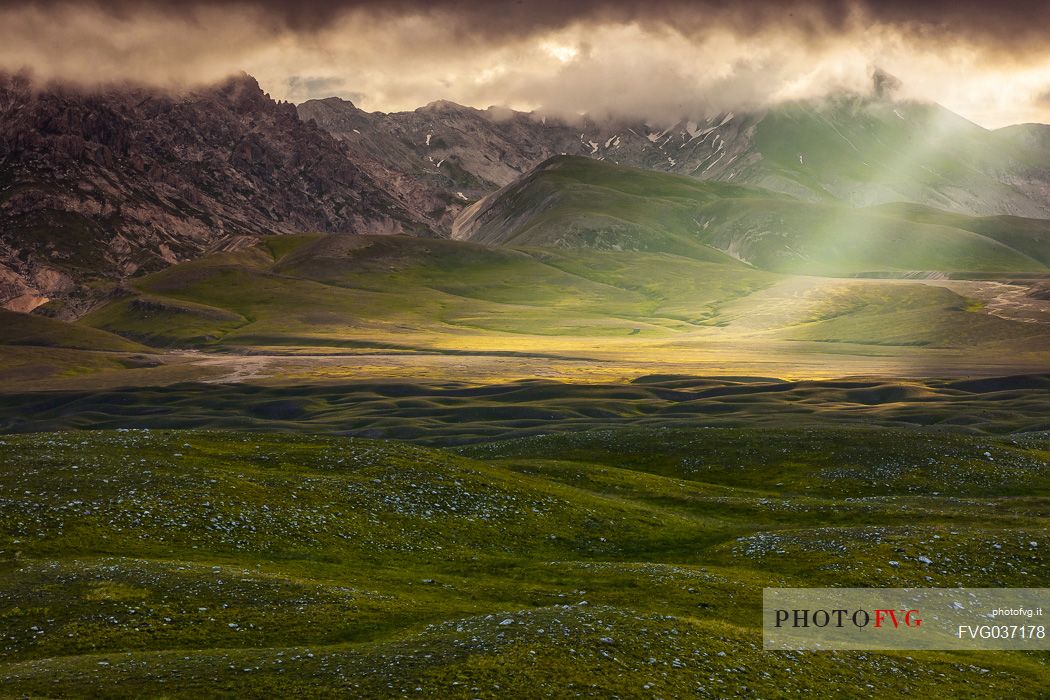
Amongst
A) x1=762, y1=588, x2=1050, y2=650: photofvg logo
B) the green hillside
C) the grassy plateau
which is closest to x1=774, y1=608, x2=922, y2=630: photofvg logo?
x1=762, y1=588, x2=1050, y2=650: photofvg logo

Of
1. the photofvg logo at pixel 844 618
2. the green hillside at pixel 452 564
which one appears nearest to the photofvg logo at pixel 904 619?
the photofvg logo at pixel 844 618

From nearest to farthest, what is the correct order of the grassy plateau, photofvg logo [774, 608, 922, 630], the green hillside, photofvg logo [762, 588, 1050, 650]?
the green hillside, the grassy plateau, photofvg logo [762, 588, 1050, 650], photofvg logo [774, 608, 922, 630]

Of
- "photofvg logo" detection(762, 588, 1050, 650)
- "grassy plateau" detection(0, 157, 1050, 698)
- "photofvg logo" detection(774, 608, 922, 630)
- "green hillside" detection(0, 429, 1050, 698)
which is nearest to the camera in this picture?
"green hillside" detection(0, 429, 1050, 698)

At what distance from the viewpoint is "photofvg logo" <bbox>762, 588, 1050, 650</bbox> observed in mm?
35094

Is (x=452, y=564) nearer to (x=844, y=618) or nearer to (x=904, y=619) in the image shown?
(x=844, y=618)

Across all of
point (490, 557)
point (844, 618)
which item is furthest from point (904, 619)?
point (490, 557)

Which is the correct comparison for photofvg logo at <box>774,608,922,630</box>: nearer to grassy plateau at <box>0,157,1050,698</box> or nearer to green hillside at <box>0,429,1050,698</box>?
green hillside at <box>0,429,1050,698</box>

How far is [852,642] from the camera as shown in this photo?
34.5m

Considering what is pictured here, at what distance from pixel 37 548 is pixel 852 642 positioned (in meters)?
33.5

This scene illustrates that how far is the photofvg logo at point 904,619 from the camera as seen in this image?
35.1 m

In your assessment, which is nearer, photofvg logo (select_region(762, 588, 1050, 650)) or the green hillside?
the green hillside

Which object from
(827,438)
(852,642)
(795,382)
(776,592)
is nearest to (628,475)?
(827,438)

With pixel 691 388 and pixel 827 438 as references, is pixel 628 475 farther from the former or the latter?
pixel 691 388

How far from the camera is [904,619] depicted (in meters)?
38.0
